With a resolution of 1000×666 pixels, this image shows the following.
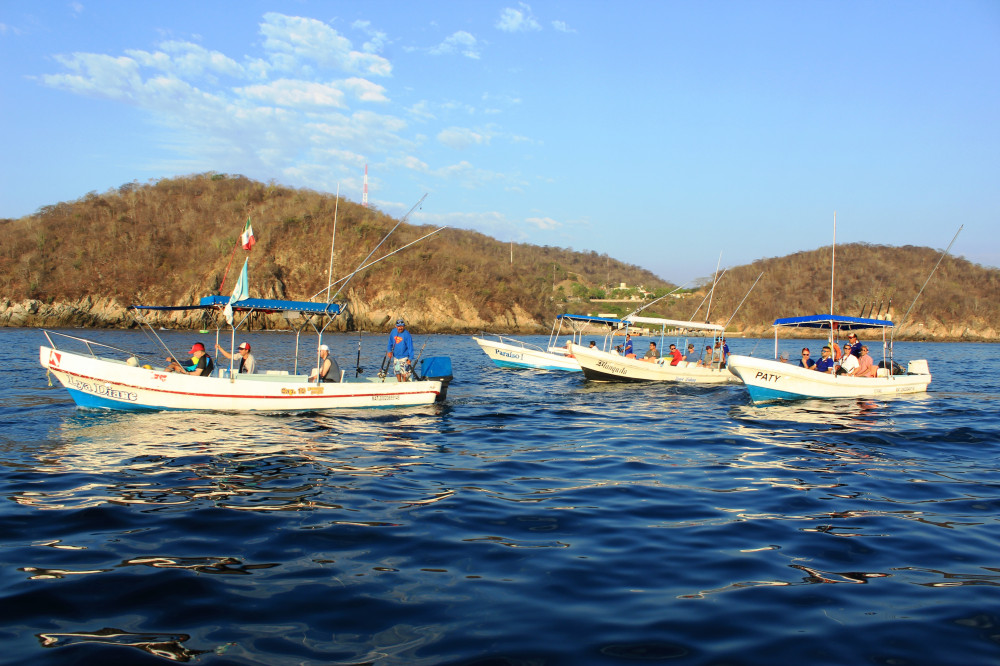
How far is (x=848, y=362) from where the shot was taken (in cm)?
2169

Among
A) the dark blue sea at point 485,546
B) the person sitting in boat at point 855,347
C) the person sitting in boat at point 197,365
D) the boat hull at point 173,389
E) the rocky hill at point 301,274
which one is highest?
the rocky hill at point 301,274

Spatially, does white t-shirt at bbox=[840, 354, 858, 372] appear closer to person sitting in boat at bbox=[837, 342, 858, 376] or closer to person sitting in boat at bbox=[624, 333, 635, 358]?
person sitting in boat at bbox=[837, 342, 858, 376]

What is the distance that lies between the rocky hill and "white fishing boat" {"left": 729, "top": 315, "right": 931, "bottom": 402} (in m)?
38.8

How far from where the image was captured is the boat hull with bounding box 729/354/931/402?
19.3m

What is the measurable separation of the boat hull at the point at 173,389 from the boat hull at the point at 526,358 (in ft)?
53.8

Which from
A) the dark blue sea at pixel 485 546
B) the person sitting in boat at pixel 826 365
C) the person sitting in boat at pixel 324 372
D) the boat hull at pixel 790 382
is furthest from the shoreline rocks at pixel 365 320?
the dark blue sea at pixel 485 546

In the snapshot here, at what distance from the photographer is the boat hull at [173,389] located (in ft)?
47.6

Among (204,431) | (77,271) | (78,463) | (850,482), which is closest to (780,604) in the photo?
(850,482)

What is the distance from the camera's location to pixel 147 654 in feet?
14.6

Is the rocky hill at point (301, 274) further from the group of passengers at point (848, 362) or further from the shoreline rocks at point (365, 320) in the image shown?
the group of passengers at point (848, 362)

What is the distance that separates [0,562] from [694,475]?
9.30 m

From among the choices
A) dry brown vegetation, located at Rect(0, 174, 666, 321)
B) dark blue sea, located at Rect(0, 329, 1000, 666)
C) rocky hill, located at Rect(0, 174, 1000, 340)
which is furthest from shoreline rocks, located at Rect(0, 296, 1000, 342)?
dark blue sea, located at Rect(0, 329, 1000, 666)

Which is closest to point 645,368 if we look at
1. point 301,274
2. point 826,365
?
point 826,365

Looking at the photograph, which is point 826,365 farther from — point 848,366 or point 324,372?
point 324,372
